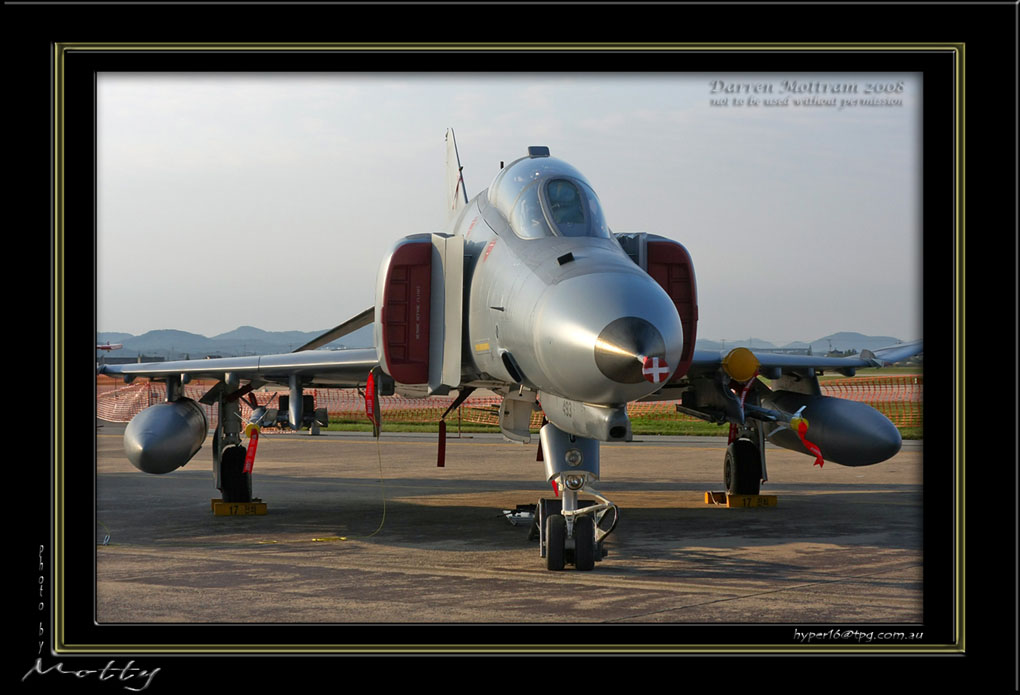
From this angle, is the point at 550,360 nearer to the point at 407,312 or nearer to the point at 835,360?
the point at 407,312

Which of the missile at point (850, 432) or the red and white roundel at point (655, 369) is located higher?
the red and white roundel at point (655, 369)

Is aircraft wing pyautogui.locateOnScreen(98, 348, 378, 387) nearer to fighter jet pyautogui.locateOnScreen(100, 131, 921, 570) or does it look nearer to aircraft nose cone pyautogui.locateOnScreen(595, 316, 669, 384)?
fighter jet pyautogui.locateOnScreen(100, 131, 921, 570)

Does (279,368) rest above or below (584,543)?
above

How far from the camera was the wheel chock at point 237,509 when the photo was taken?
1373 centimetres

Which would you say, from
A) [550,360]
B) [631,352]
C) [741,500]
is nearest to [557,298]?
[550,360]

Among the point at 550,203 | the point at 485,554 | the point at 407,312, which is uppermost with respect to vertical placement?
the point at 550,203

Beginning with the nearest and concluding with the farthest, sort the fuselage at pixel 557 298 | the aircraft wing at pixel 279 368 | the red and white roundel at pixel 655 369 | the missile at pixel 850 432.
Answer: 1. the red and white roundel at pixel 655 369
2. the fuselage at pixel 557 298
3. the missile at pixel 850 432
4. the aircraft wing at pixel 279 368

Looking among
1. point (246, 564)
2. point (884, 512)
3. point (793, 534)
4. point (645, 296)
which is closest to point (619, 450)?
point (884, 512)

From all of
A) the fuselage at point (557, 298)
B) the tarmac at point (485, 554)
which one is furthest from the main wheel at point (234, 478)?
the fuselage at point (557, 298)

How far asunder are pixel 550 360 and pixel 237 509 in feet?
26.7

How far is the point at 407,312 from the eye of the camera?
9750 millimetres

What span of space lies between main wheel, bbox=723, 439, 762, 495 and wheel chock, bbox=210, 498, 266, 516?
6.51 m

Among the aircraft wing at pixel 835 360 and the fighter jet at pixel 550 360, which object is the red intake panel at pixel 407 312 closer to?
the fighter jet at pixel 550 360
